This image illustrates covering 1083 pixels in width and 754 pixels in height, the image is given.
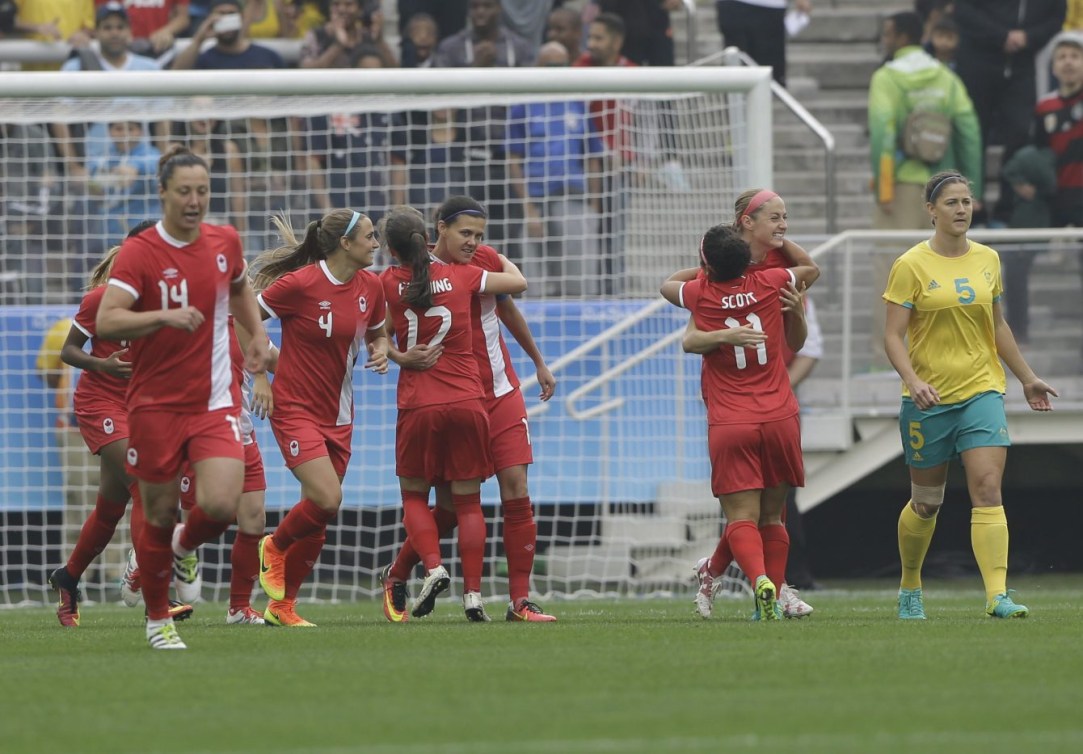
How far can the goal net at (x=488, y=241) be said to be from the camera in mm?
14547

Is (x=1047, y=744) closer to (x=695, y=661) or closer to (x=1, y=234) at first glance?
(x=695, y=661)

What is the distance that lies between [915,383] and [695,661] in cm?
262

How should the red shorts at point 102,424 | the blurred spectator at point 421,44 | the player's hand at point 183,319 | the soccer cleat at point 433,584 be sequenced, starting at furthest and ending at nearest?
1. the blurred spectator at point 421,44
2. the red shorts at point 102,424
3. the soccer cleat at point 433,584
4. the player's hand at point 183,319

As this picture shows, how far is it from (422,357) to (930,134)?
8.27 meters

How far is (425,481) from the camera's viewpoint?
1031 cm

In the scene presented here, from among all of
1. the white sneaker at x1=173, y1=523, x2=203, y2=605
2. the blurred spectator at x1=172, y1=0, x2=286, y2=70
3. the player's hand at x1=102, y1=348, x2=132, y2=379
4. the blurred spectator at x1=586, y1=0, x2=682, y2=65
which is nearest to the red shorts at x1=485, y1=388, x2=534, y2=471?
the white sneaker at x1=173, y1=523, x2=203, y2=605

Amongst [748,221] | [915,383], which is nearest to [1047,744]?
[915,383]

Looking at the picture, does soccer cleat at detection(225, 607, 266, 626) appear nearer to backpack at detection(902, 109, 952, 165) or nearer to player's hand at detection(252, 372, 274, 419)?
player's hand at detection(252, 372, 274, 419)

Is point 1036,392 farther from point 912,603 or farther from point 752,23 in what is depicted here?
point 752,23

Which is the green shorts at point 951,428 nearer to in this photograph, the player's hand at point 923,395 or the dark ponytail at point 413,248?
the player's hand at point 923,395

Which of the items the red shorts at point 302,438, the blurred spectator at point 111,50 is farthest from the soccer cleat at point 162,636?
the blurred spectator at point 111,50

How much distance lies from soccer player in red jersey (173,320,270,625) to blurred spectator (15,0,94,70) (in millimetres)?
8292

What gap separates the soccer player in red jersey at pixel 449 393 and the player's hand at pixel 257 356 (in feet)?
5.29

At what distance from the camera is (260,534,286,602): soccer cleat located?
1031 cm
